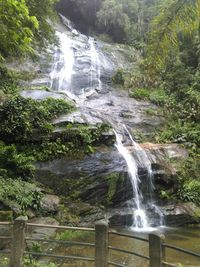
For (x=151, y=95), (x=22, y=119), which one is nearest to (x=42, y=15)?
(x=22, y=119)

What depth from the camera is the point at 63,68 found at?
25188 millimetres

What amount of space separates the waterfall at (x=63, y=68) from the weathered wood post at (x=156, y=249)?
59.6 feet

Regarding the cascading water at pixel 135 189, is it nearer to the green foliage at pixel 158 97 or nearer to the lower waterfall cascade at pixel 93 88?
the lower waterfall cascade at pixel 93 88

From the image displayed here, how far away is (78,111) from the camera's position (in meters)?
17.2

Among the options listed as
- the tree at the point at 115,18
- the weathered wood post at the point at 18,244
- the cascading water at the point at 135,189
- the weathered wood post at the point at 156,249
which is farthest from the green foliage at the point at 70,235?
the tree at the point at 115,18

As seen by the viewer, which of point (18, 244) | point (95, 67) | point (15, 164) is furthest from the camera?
point (95, 67)

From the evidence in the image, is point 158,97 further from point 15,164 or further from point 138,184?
point 15,164

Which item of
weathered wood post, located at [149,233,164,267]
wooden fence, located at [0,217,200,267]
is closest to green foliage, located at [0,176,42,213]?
wooden fence, located at [0,217,200,267]

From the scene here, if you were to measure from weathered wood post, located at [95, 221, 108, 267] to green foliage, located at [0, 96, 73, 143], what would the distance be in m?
9.00

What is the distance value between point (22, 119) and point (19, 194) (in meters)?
3.54

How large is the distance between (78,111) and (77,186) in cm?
472

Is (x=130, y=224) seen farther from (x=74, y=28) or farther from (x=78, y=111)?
(x=74, y=28)

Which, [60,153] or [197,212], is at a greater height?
[60,153]

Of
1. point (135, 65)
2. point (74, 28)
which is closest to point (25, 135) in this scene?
point (135, 65)
